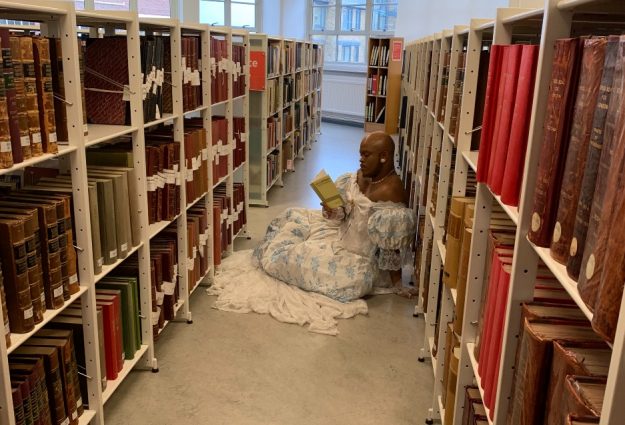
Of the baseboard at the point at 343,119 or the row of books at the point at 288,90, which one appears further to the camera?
the baseboard at the point at 343,119

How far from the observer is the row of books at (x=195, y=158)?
2.97 meters

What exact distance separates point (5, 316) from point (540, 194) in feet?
4.49

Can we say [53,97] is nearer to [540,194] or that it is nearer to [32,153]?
[32,153]

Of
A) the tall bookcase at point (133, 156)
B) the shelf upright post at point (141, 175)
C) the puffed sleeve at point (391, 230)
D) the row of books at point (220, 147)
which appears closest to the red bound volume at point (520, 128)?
the tall bookcase at point (133, 156)

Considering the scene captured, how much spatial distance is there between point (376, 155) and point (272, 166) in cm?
240

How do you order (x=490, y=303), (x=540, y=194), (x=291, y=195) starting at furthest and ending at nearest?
1. (x=291, y=195)
2. (x=490, y=303)
3. (x=540, y=194)

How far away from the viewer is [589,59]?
2.66 ft

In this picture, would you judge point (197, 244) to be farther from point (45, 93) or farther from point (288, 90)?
point (288, 90)

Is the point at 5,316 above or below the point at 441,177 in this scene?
below

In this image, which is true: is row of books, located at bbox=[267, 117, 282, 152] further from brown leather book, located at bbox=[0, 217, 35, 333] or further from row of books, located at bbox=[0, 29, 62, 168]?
brown leather book, located at bbox=[0, 217, 35, 333]

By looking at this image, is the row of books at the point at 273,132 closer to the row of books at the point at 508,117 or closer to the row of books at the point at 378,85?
the row of books at the point at 378,85

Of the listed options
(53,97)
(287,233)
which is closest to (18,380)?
(53,97)

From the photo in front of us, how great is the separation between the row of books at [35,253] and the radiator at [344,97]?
902cm

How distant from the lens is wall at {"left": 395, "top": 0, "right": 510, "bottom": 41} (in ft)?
19.0
